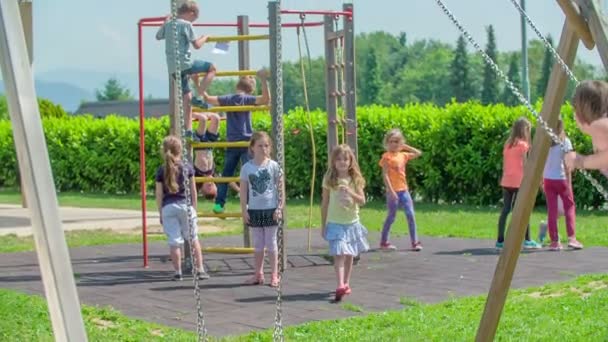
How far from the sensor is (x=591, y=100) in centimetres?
519

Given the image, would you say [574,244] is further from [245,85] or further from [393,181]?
[245,85]

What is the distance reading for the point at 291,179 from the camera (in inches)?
856

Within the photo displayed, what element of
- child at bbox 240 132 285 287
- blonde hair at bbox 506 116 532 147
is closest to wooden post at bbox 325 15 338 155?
child at bbox 240 132 285 287

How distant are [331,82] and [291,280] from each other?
8.27ft

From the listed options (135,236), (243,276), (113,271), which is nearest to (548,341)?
(243,276)

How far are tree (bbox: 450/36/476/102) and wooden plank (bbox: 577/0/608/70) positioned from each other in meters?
70.8

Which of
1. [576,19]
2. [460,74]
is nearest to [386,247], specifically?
[576,19]

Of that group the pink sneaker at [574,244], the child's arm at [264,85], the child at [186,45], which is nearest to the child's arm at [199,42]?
the child at [186,45]

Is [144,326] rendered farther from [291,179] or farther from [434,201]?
[291,179]

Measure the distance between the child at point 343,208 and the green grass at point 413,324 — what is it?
0.76 metres

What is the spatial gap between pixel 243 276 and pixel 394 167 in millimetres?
2711

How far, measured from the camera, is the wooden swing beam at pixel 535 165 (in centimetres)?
470

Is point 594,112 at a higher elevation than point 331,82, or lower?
lower

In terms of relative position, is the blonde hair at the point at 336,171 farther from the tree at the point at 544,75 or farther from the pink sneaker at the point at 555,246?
the tree at the point at 544,75
